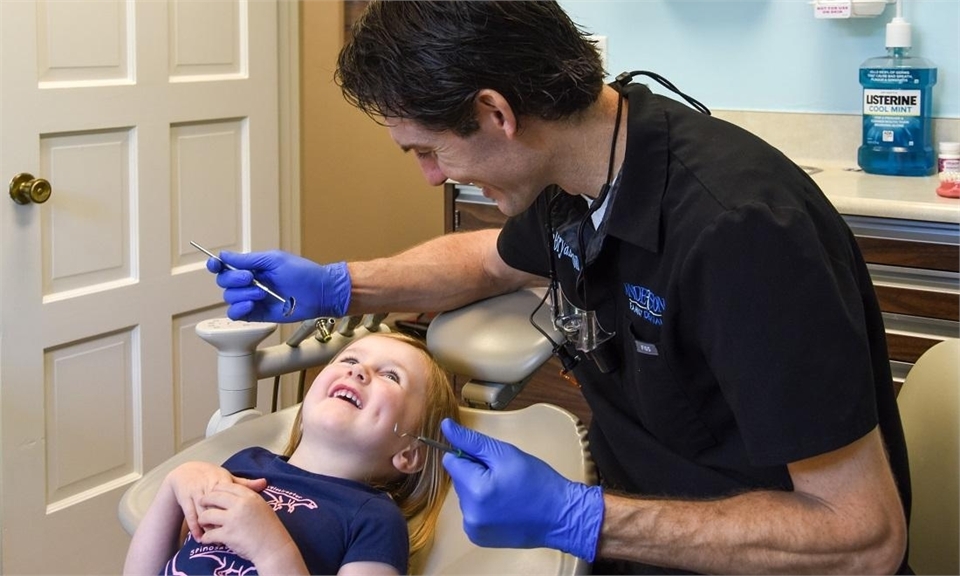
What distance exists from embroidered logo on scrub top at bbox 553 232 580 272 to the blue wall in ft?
3.68

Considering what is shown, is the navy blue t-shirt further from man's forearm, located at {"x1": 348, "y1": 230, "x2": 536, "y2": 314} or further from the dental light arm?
man's forearm, located at {"x1": 348, "y1": 230, "x2": 536, "y2": 314}

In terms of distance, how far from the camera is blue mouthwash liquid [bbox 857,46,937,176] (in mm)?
2172

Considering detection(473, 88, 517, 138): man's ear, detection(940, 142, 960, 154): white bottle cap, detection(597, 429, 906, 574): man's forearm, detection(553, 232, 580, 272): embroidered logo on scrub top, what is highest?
detection(473, 88, 517, 138): man's ear

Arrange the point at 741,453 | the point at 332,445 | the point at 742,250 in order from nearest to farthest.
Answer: the point at 742,250, the point at 741,453, the point at 332,445

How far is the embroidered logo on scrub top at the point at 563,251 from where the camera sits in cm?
141

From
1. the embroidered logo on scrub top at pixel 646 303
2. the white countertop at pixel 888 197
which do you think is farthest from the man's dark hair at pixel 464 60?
the white countertop at pixel 888 197

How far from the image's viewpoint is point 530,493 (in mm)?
1118

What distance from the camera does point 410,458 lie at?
148 centimetres

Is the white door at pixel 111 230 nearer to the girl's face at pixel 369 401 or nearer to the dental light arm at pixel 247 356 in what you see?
the dental light arm at pixel 247 356

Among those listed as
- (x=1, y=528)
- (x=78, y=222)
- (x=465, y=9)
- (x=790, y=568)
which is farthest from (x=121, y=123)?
(x=790, y=568)

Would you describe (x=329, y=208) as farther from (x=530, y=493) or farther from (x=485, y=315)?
(x=530, y=493)

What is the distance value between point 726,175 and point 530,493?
1.28ft

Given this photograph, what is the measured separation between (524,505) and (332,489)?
1.22 ft

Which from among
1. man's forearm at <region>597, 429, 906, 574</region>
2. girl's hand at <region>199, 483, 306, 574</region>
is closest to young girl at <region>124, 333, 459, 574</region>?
girl's hand at <region>199, 483, 306, 574</region>
